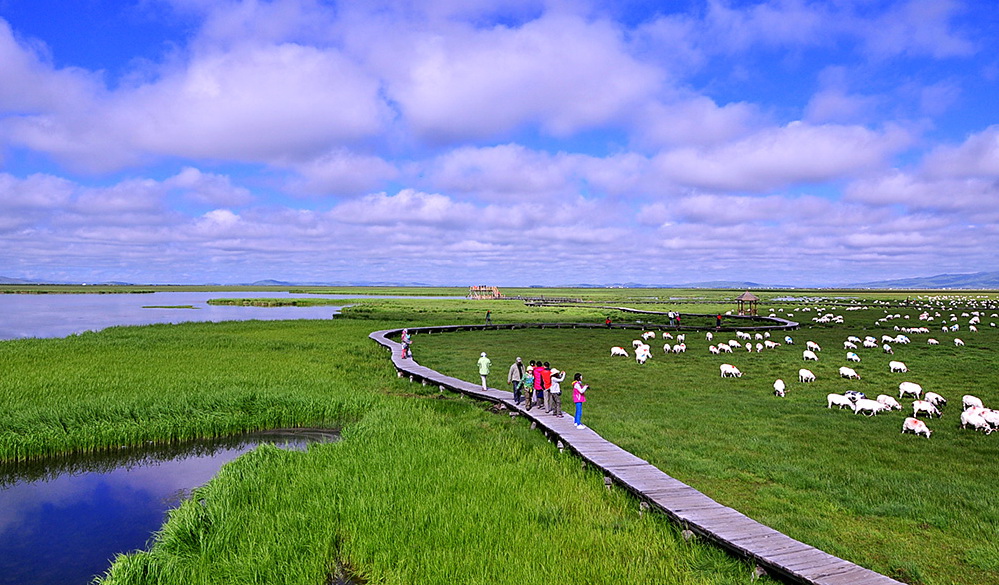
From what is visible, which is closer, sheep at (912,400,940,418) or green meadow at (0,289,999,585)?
green meadow at (0,289,999,585)

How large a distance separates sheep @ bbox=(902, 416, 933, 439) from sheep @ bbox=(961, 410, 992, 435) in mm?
1343

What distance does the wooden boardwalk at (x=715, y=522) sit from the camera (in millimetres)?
7371

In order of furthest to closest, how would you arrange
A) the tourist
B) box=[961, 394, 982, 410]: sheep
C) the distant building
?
the distant building, box=[961, 394, 982, 410]: sheep, the tourist

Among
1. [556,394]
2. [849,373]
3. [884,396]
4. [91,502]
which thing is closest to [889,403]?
[884,396]

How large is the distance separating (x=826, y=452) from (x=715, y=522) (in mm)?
6984

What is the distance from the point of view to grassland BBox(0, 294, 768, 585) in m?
8.57

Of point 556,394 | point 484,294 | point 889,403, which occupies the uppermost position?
point 484,294

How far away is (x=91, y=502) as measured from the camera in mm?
12945

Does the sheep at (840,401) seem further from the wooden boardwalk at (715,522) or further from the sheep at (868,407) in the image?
the wooden boardwalk at (715,522)

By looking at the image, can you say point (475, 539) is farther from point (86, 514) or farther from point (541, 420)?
point (86, 514)

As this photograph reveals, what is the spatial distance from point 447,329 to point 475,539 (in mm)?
44029

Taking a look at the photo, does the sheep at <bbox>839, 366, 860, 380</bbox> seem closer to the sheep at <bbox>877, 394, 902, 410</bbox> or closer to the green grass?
the green grass

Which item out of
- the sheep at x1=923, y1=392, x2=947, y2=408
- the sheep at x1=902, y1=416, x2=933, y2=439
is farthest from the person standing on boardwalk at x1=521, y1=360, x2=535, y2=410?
the sheep at x1=923, y1=392, x2=947, y2=408

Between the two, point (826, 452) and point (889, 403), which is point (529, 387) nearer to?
point (826, 452)
